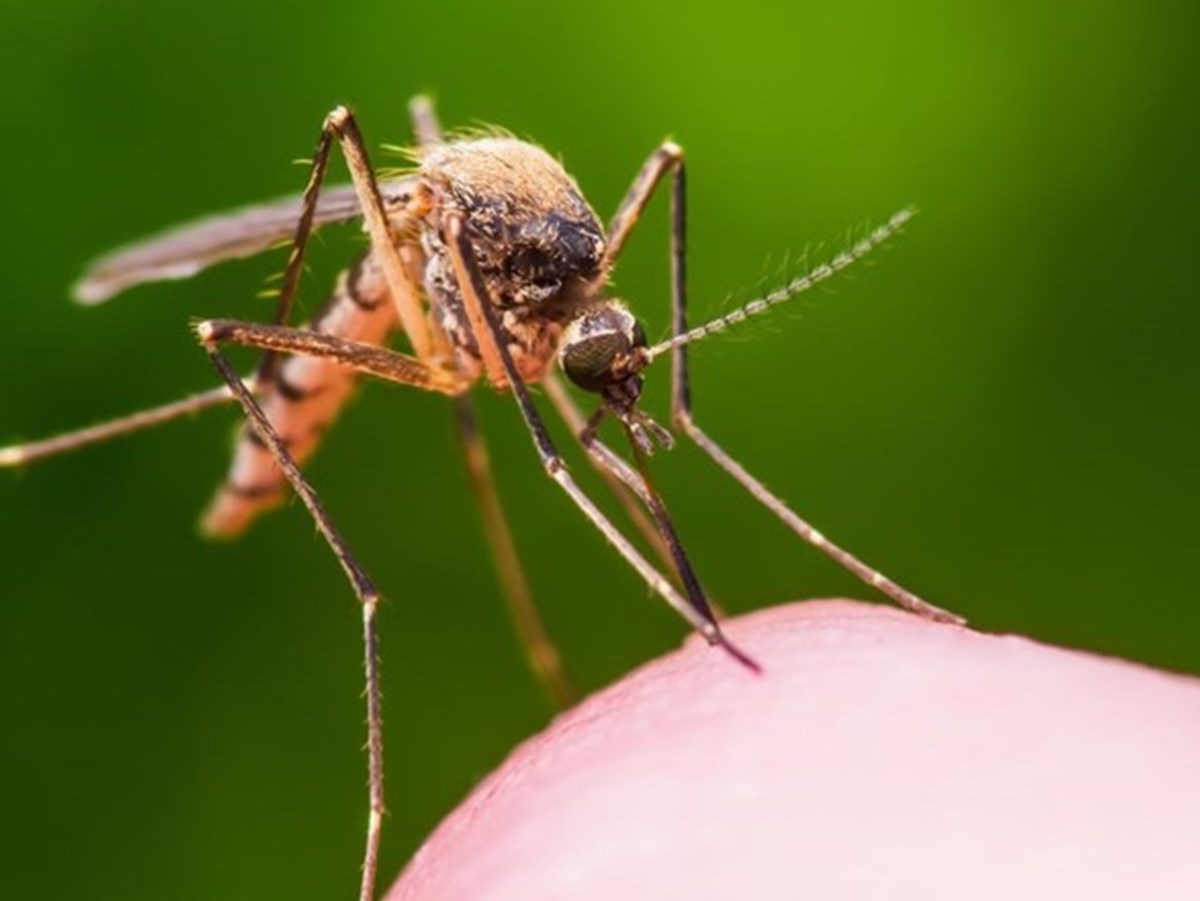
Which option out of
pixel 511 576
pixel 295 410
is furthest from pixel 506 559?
pixel 295 410

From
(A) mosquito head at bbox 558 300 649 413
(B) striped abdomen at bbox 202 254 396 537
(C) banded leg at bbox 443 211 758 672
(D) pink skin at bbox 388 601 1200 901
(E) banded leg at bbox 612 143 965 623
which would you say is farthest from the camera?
(B) striped abdomen at bbox 202 254 396 537

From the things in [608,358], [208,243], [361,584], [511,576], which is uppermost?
[208,243]

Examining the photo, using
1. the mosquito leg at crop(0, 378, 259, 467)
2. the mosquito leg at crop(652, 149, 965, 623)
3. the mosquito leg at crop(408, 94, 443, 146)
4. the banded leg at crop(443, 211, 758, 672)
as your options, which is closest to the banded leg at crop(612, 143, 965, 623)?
the mosquito leg at crop(652, 149, 965, 623)

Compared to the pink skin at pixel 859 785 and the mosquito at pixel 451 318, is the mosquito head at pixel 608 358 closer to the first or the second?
the mosquito at pixel 451 318

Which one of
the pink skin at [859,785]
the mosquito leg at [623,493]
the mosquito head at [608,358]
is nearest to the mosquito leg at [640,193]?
the mosquito head at [608,358]

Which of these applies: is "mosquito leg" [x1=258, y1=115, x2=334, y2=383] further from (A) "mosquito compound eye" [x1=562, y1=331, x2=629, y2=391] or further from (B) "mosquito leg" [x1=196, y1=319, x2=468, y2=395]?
(A) "mosquito compound eye" [x1=562, y1=331, x2=629, y2=391]

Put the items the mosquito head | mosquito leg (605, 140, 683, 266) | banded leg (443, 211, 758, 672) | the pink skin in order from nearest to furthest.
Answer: the pink skin
banded leg (443, 211, 758, 672)
the mosquito head
mosquito leg (605, 140, 683, 266)

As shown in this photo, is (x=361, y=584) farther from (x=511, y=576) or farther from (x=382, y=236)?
(x=511, y=576)
